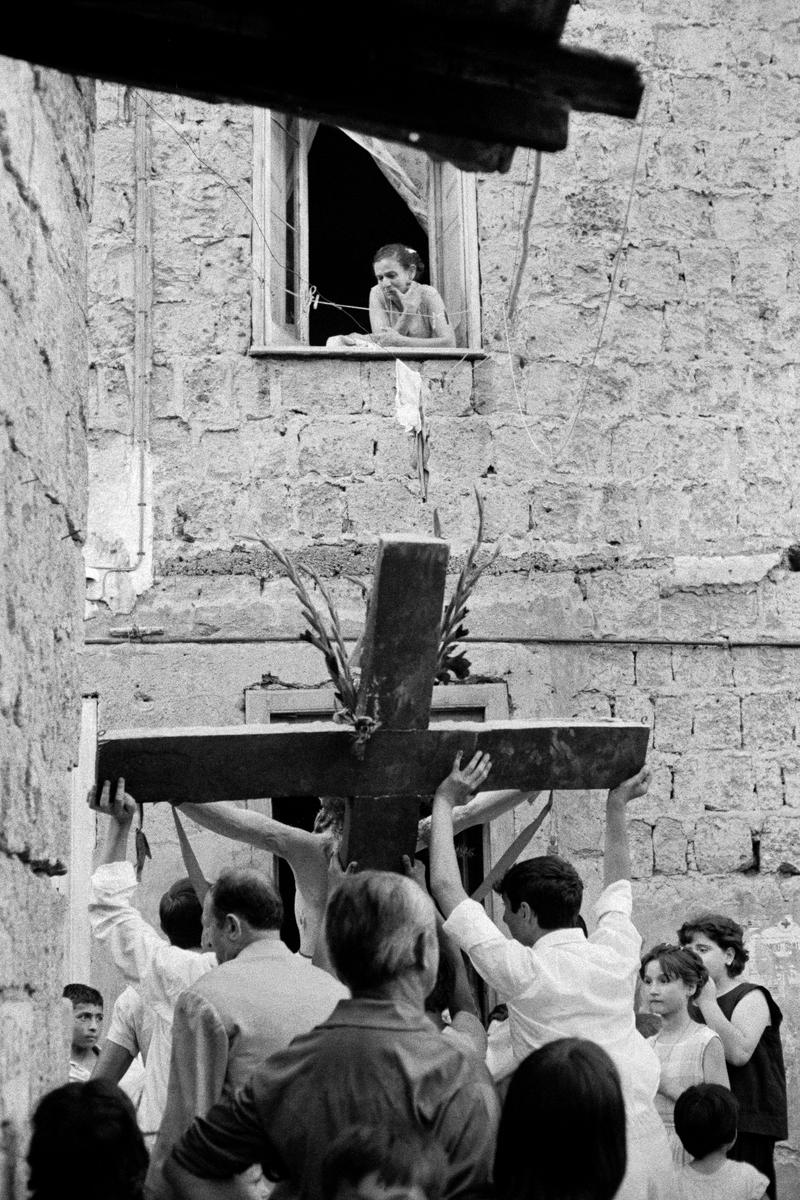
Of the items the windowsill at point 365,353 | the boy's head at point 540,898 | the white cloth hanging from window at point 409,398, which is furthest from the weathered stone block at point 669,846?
the boy's head at point 540,898

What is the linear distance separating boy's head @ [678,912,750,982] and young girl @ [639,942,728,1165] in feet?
1.46

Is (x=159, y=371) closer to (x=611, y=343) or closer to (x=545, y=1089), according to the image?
(x=611, y=343)

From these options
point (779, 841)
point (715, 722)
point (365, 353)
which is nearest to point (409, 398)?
point (365, 353)

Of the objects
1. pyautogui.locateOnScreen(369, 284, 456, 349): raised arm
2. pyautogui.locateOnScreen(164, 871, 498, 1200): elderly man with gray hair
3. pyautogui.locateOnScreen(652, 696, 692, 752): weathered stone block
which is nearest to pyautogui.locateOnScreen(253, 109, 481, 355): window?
pyautogui.locateOnScreen(369, 284, 456, 349): raised arm

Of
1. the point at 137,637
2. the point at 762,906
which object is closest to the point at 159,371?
the point at 137,637

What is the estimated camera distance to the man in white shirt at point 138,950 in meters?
4.08

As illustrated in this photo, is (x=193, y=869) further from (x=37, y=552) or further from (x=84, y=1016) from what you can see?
(x=37, y=552)

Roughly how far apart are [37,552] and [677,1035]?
3044 mm

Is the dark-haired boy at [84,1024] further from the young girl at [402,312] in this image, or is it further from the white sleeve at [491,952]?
the young girl at [402,312]

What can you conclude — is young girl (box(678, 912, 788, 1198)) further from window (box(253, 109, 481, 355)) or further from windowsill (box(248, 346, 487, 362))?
window (box(253, 109, 481, 355))

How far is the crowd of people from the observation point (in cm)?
261

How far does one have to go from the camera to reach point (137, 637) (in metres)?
7.57

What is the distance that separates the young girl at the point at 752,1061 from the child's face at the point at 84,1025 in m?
2.23

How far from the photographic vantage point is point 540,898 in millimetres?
4152
